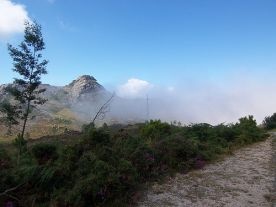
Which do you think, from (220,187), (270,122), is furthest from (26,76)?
(270,122)

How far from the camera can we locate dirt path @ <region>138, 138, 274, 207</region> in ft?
32.9

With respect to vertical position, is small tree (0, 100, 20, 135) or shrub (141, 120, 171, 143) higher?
small tree (0, 100, 20, 135)

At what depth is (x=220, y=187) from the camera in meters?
11.3

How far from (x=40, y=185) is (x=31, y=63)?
8.91 metres

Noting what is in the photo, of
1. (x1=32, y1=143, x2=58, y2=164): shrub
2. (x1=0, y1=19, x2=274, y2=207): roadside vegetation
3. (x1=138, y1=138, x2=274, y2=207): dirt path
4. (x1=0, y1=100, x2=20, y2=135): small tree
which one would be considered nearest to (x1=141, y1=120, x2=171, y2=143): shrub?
(x1=0, y1=19, x2=274, y2=207): roadside vegetation

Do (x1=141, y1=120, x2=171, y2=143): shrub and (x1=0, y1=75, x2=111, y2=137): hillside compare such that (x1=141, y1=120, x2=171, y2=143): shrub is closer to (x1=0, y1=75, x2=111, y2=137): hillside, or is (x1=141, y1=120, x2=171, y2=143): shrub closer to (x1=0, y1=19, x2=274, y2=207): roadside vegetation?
(x1=0, y1=19, x2=274, y2=207): roadside vegetation

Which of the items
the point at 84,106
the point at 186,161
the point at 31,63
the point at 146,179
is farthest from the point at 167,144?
the point at 84,106

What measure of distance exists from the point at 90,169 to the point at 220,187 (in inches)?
162

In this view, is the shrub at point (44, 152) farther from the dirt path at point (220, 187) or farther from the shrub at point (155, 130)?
the shrub at point (155, 130)

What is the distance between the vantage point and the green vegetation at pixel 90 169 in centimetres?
934

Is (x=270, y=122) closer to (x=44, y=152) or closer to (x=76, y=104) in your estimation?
(x=44, y=152)

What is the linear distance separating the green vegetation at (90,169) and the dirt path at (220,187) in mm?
595

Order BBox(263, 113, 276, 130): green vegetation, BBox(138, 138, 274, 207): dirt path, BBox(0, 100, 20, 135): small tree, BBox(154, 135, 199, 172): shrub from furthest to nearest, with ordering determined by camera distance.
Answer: BBox(263, 113, 276, 130): green vegetation
BBox(0, 100, 20, 135): small tree
BBox(154, 135, 199, 172): shrub
BBox(138, 138, 274, 207): dirt path

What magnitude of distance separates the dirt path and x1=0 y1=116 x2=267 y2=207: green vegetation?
595mm
